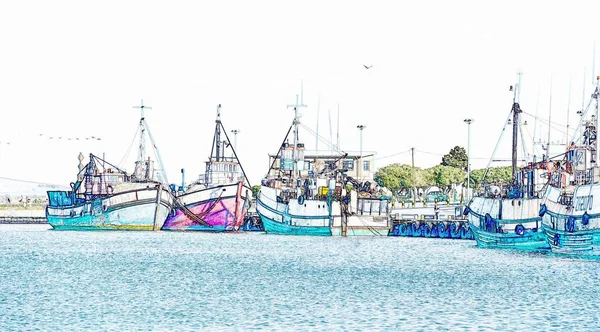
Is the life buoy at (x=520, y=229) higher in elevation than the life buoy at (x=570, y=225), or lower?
lower

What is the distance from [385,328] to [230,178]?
93052 millimetres

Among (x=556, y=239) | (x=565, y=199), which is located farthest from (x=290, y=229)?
(x=556, y=239)

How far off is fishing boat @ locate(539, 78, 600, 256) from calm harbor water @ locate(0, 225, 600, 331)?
1.50 metres

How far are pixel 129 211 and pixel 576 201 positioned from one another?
7031cm

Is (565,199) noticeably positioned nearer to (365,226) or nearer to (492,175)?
(365,226)

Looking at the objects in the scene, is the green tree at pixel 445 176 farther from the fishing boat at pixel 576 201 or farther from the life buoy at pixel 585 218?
the life buoy at pixel 585 218

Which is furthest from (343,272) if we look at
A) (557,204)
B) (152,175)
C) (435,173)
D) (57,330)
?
(435,173)

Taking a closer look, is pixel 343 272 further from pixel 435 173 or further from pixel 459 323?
pixel 435 173

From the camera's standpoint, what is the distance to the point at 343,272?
68.7m

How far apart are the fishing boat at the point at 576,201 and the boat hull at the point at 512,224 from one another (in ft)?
8.51

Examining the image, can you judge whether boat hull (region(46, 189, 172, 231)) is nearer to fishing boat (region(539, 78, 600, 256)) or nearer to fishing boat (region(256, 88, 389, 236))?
fishing boat (region(256, 88, 389, 236))

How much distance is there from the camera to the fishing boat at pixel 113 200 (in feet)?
430

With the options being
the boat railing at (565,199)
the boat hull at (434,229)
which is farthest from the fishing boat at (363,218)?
the boat railing at (565,199)

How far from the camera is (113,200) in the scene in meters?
132
